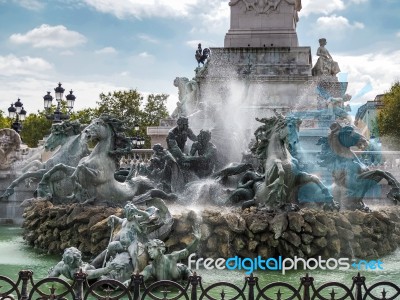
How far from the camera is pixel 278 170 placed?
9.93 metres

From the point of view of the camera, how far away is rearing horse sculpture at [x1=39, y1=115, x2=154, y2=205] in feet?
35.3

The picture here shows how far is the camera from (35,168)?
14.9m

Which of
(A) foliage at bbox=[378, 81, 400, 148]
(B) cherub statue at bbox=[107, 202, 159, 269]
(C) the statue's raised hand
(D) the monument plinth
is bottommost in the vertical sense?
(C) the statue's raised hand

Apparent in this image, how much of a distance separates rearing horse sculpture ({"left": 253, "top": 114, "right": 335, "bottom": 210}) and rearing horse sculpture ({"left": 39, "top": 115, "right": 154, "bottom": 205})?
254 centimetres

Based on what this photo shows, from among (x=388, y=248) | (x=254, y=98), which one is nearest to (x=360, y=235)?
(x=388, y=248)

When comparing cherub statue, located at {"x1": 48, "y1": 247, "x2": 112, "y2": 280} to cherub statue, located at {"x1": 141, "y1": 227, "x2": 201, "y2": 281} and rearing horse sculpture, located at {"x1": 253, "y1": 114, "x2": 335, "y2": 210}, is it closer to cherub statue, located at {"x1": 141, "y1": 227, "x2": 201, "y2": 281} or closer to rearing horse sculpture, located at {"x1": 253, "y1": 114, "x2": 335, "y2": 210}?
cherub statue, located at {"x1": 141, "y1": 227, "x2": 201, "y2": 281}

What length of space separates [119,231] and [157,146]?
199 inches

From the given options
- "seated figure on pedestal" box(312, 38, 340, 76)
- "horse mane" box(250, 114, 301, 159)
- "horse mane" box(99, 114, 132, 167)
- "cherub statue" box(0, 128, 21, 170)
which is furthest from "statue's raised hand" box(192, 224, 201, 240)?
"seated figure on pedestal" box(312, 38, 340, 76)

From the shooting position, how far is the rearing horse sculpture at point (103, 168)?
1077 centimetres

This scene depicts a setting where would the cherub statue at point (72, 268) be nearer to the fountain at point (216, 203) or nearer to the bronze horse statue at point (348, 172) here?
the fountain at point (216, 203)

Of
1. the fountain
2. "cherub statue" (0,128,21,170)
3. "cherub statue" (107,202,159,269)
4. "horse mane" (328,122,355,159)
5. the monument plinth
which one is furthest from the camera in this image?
the monument plinth

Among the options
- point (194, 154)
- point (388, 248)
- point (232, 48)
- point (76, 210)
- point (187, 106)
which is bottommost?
point (388, 248)

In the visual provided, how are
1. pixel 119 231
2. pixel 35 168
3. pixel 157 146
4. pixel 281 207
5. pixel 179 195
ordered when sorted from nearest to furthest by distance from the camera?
pixel 119 231 → pixel 281 207 → pixel 179 195 → pixel 157 146 → pixel 35 168

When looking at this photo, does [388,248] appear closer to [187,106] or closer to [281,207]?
[281,207]
